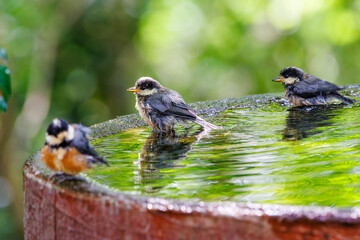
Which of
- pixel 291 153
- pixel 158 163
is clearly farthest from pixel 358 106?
pixel 158 163

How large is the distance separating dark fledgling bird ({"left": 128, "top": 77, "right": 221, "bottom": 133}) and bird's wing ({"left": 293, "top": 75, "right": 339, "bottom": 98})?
50.6 inches

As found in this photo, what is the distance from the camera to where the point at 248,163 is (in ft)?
8.76

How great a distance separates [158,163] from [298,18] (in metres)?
6.85

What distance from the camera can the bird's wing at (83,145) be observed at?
2.55m

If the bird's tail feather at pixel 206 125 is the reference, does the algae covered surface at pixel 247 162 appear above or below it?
below

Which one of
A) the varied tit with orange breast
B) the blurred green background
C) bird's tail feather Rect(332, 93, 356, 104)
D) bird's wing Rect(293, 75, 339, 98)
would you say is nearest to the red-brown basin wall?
the varied tit with orange breast

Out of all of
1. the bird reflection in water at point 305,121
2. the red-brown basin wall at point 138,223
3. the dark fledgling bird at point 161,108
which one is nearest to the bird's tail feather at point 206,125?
the dark fledgling bird at point 161,108

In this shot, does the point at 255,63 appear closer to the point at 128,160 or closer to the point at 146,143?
the point at 146,143

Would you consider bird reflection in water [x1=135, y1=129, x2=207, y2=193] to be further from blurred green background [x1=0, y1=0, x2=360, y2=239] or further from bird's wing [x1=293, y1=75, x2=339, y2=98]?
blurred green background [x1=0, y1=0, x2=360, y2=239]

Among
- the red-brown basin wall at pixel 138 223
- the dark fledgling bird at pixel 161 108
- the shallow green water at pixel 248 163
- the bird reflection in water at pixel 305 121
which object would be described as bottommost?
the red-brown basin wall at pixel 138 223

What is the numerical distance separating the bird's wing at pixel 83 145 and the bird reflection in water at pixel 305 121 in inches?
50.8

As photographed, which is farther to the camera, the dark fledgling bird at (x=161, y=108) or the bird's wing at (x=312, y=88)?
the bird's wing at (x=312, y=88)

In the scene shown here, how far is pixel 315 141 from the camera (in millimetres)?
3213

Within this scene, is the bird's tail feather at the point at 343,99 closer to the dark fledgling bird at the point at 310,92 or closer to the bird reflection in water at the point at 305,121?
the dark fledgling bird at the point at 310,92
